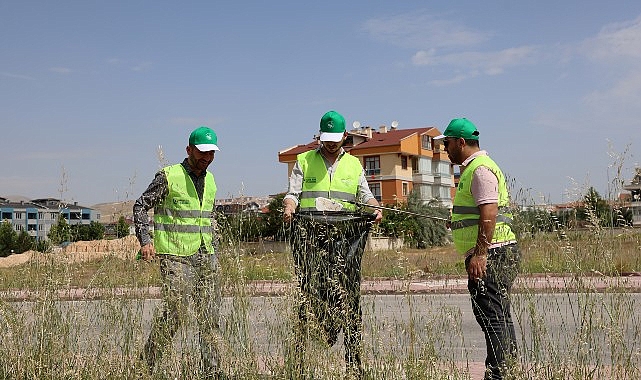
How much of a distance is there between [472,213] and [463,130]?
1.76 ft

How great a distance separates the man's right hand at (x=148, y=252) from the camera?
4512 mm

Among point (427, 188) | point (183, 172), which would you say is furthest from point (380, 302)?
point (427, 188)

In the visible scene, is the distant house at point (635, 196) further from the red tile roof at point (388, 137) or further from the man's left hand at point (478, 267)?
the red tile roof at point (388, 137)

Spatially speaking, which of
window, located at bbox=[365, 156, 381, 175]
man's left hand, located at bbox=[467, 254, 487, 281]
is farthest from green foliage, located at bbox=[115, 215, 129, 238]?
window, located at bbox=[365, 156, 381, 175]

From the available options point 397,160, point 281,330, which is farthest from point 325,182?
point 397,160

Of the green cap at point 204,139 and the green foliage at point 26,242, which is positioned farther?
the green foliage at point 26,242

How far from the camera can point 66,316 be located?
14.0 ft

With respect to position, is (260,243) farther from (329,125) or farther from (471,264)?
(471,264)

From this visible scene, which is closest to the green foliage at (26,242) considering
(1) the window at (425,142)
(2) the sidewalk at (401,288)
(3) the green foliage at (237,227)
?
(2) the sidewalk at (401,288)

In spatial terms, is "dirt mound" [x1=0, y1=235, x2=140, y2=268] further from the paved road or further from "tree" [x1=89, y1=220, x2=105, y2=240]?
the paved road

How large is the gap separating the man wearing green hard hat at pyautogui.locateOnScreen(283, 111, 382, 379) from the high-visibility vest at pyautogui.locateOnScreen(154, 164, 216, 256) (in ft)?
2.00

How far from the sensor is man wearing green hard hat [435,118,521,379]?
3.83 metres

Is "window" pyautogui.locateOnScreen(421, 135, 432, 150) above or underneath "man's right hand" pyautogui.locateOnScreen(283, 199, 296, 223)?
above

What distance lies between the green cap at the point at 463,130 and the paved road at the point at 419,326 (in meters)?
1.05
